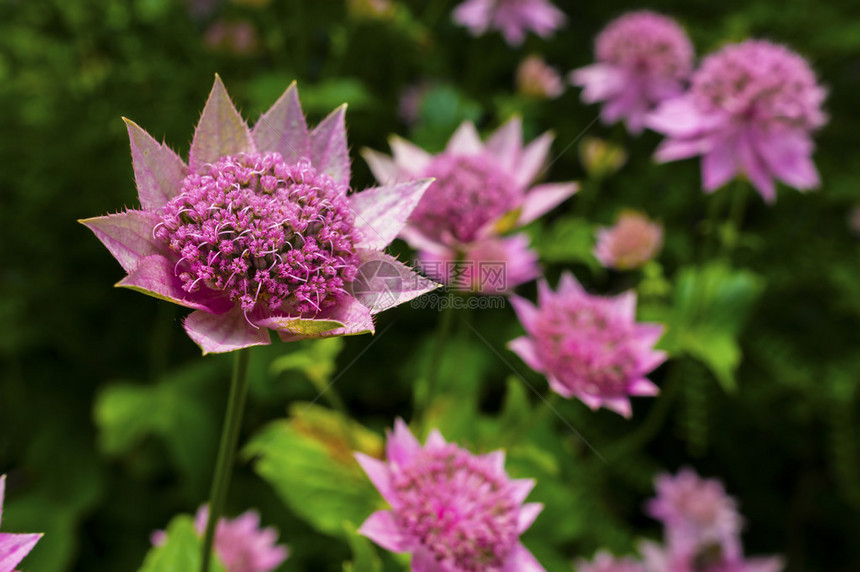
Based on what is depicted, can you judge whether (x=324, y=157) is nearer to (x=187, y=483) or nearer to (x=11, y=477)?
(x=187, y=483)

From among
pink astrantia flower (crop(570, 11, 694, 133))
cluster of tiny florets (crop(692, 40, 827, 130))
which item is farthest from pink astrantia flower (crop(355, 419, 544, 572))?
pink astrantia flower (crop(570, 11, 694, 133))

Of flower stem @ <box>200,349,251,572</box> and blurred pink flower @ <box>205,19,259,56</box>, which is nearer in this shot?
flower stem @ <box>200,349,251,572</box>

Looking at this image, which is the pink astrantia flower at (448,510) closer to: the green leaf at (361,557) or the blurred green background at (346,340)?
the green leaf at (361,557)

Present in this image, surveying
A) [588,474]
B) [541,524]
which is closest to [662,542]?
[588,474]

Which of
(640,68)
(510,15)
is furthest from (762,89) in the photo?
(510,15)

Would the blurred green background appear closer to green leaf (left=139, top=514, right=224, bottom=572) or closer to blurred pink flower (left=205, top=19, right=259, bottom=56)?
blurred pink flower (left=205, top=19, right=259, bottom=56)

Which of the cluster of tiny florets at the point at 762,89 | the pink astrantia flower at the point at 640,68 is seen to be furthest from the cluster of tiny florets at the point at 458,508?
the pink astrantia flower at the point at 640,68
